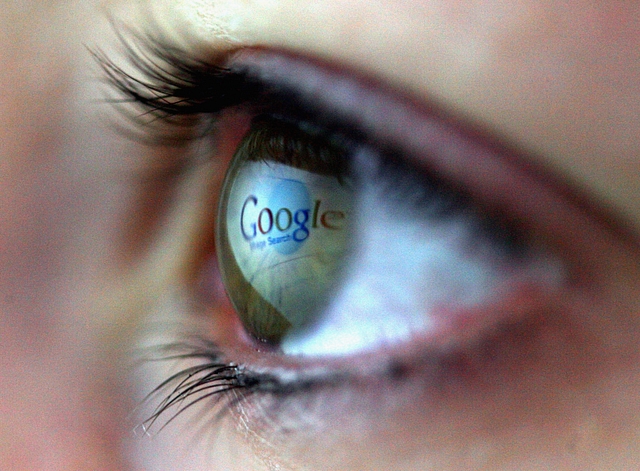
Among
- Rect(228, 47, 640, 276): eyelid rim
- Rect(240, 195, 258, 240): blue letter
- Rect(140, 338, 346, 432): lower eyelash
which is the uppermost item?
Rect(228, 47, 640, 276): eyelid rim

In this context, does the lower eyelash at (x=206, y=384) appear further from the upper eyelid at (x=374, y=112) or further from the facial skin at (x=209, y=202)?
the upper eyelid at (x=374, y=112)

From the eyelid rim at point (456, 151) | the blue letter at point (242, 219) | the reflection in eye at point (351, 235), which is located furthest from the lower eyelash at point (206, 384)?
the eyelid rim at point (456, 151)

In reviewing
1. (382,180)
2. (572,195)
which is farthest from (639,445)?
(382,180)

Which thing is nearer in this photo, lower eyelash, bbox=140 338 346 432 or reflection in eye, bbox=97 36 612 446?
reflection in eye, bbox=97 36 612 446

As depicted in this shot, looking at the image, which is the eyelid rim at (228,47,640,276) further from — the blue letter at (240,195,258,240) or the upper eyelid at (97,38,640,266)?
the blue letter at (240,195,258,240)

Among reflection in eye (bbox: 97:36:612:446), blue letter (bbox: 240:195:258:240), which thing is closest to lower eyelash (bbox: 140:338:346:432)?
reflection in eye (bbox: 97:36:612:446)

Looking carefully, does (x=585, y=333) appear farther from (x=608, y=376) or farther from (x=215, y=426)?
(x=215, y=426)

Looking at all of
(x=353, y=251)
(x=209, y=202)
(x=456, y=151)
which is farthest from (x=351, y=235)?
(x=209, y=202)
